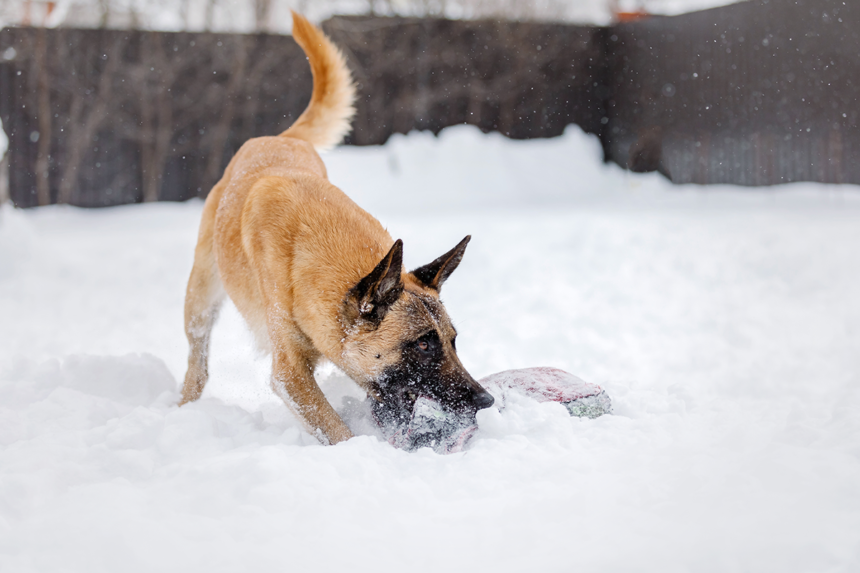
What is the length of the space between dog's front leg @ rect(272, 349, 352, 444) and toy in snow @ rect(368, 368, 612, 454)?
7.4 inches

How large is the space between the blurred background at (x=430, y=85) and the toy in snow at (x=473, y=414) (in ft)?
27.3

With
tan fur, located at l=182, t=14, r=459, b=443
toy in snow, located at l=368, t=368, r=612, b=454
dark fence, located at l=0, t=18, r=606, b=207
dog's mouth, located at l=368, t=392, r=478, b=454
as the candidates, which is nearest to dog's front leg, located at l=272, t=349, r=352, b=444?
tan fur, located at l=182, t=14, r=459, b=443

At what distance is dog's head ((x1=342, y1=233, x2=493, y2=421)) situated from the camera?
286 cm

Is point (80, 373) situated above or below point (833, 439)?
below

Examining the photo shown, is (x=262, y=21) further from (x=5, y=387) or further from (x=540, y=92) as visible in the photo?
(x=5, y=387)

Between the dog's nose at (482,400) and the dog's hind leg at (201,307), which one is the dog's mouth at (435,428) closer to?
the dog's nose at (482,400)

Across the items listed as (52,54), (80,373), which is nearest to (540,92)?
(52,54)

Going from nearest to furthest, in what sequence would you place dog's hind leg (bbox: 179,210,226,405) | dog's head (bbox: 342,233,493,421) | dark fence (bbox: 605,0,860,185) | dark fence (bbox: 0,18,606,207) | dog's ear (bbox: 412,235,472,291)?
dog's head (bbox: 342,233,493,421) < dog's ear (bbox: 412,235,472,291) < dog's hind leg (bbox: 179,210,226,405) < dark fence (bbox: 605,0,860,185) < dark fence (bbox: 0,18,606,207)

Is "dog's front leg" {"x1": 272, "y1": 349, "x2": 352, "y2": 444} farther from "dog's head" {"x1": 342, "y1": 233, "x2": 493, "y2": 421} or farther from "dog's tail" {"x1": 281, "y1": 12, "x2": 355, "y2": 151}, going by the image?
"dog's tail" {"x1": 281, "y1": 12, "x2": 355, "y2": 151}

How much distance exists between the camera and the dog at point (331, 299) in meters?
2.90

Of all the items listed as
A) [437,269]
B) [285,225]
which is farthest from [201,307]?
Result: [437,269]

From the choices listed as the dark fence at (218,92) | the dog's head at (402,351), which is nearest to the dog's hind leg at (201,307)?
the dog's head at (402,351)

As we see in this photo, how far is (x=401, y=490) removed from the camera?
2330 millimetres

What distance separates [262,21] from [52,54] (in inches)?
158
